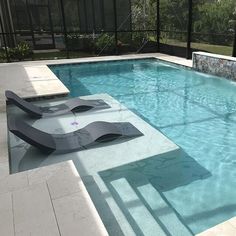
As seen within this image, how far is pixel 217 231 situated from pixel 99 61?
1017 centimetres

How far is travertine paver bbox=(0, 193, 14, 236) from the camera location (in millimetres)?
2146

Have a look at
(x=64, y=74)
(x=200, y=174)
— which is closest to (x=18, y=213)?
(x=200, y=174)

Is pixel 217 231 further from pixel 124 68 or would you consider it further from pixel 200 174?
pixel 124 68

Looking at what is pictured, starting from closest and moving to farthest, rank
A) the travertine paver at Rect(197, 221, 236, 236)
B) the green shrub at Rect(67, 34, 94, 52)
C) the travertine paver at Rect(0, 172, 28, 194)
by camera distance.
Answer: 1. the travertine paver at Rect(197, 221, 236, 236)
2. the travertine paver at Rect(0, 172, 28, 194)
3. the green shrub at Rect(67, 34, 94, 52)

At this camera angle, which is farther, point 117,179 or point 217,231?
point 117,179

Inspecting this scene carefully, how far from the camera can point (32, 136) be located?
4211 mm

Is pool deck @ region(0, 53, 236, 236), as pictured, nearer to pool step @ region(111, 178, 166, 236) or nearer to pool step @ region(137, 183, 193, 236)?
pool step @ region(137, 183, 193, 236)

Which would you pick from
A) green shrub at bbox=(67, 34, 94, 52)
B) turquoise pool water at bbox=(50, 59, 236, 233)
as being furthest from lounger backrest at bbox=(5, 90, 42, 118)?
green shrub at bbox=(67, 34, 94, 52)

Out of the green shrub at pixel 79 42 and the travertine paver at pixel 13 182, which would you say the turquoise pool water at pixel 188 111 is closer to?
the travertine paver at pixel 13 182

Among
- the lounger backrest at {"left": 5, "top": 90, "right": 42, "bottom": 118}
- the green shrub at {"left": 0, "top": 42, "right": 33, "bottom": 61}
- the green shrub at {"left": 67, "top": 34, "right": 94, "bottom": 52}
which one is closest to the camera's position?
the lounger backrest at {"left": 5, "top": 90, "right": 42, "bottom": 118}

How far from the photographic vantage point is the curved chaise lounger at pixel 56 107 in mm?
5551

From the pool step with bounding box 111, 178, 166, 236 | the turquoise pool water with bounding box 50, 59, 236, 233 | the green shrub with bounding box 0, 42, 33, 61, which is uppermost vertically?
the green shrub with bounding box 0, 42, 33, 61

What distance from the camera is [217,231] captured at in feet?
7.61

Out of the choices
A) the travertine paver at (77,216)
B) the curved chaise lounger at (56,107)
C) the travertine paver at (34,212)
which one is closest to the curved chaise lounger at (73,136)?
the curved chaise lounger at (56,107)
